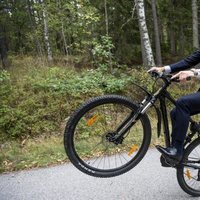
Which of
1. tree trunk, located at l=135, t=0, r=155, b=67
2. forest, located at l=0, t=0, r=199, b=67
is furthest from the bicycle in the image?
forest, located at l=0, t=0, r=199, b=67

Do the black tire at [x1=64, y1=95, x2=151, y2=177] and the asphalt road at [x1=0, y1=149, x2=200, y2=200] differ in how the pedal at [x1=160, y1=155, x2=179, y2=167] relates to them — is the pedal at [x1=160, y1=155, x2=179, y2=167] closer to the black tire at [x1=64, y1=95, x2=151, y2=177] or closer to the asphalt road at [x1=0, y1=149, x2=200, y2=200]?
the black tire at [x1=64, y1=95, x2=151, y2=177]

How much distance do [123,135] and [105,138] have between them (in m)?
0.26

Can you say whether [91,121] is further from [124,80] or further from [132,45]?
[132,45]

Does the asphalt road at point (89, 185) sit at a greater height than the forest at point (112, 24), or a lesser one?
lesser

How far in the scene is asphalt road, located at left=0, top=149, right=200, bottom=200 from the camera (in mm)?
3893

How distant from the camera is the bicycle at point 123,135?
3436mm

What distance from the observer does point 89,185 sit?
13.7 ft

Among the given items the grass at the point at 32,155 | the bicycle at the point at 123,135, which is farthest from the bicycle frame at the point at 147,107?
the grass at the point at 32,155

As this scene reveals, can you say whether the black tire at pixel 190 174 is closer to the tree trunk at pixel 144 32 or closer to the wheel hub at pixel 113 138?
the wheel hub at pixel 113 138

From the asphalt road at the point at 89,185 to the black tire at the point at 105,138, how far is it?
295 mm

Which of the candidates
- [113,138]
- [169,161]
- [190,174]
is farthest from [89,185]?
[190,174]

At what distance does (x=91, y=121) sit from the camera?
12.0 ft

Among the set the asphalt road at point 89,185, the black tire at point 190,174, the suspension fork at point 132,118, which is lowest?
the asphalt road at point 89,185

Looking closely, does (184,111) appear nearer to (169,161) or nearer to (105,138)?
(169,161)
